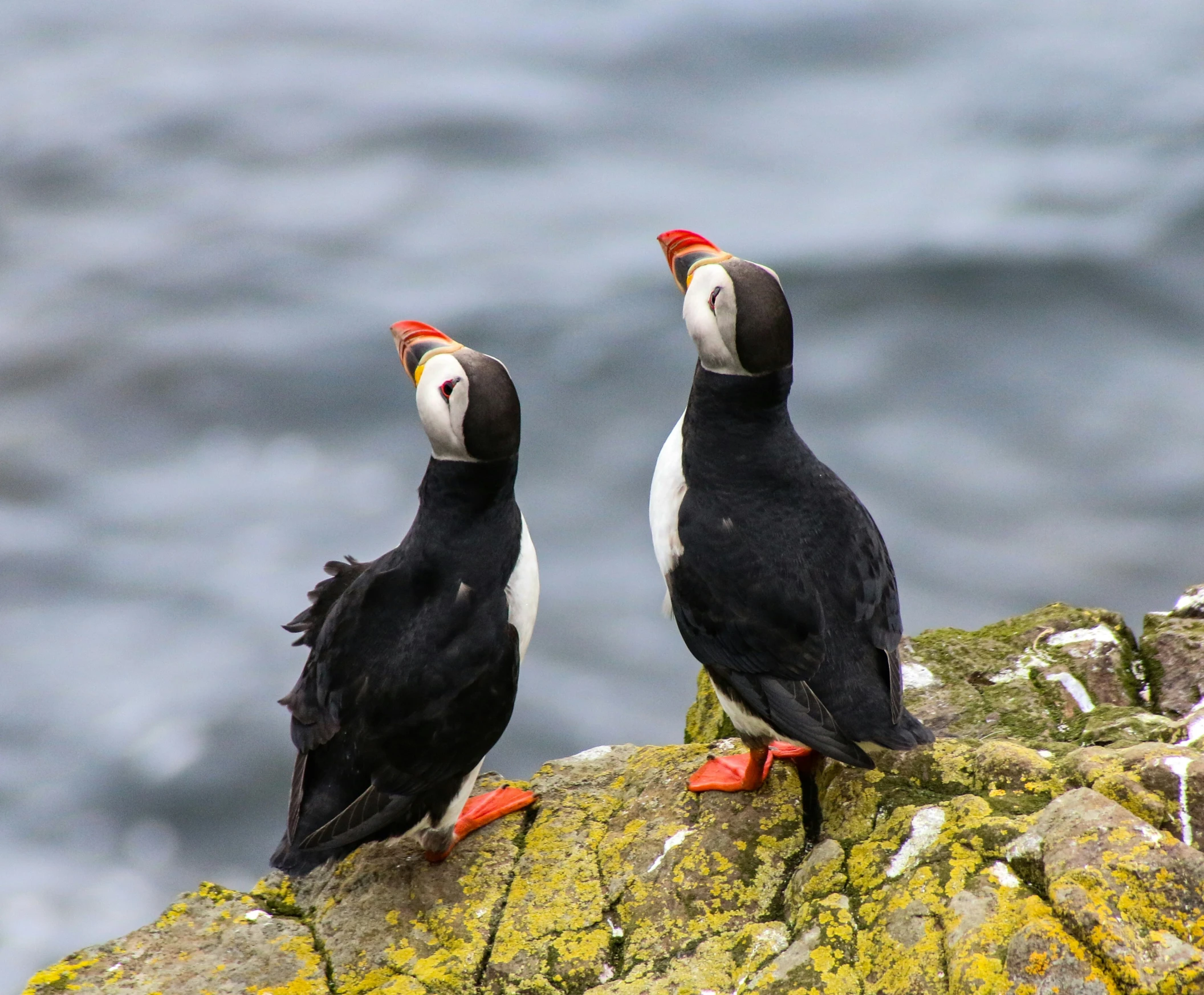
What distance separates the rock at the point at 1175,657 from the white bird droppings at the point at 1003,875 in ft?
5.56

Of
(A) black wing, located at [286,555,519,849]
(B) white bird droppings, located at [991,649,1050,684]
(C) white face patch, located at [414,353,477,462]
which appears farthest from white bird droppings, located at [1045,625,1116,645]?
(C) white face patch, located at [414,353,477,462]

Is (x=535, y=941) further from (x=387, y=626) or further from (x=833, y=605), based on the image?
(x=833, y=605)

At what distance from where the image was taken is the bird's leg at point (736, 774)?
3965 millimetres

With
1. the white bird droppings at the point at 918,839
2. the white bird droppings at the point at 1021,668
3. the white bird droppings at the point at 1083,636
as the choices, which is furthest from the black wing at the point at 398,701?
the white bird droppings at the point at 1083,636

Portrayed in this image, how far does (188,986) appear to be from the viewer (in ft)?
11.5

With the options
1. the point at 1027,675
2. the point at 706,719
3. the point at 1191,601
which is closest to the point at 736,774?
the point at 706,719

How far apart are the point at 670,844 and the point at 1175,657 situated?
2.23 m

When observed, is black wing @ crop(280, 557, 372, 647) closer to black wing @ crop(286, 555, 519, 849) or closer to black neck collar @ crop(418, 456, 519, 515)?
black wing @ crop(286, 555, 519, 849)

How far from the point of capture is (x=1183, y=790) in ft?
9.99

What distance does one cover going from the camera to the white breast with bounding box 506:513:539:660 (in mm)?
4066

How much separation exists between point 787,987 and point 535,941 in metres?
0.89

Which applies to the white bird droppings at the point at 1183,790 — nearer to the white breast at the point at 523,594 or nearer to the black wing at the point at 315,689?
the white breast at the point at 523,594

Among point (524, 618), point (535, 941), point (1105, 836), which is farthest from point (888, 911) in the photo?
point (524, 618)

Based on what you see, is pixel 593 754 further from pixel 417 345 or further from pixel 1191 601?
pixel 1191 601
